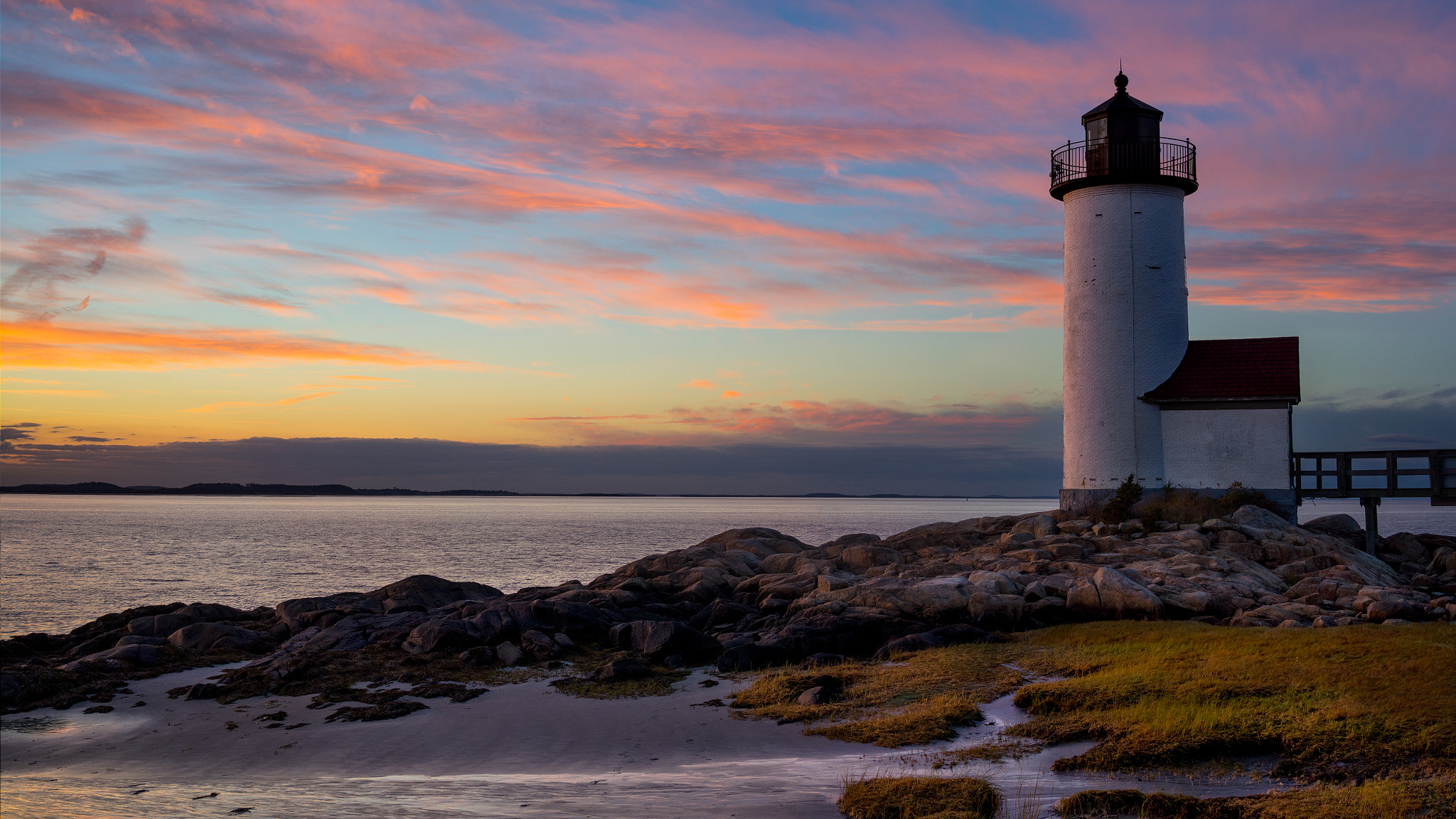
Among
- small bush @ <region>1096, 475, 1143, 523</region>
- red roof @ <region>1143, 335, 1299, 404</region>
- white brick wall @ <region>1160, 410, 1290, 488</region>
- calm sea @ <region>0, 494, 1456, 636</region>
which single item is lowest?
calm sea @ <region>0, 494, 1456, 636</region>

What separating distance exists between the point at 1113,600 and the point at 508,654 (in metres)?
10.8

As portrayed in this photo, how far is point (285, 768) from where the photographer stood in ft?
37.2

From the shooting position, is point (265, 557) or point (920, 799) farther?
point (265, 557)

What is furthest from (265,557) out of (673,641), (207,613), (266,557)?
(673,641)

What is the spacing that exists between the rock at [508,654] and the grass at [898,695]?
4.66 meters

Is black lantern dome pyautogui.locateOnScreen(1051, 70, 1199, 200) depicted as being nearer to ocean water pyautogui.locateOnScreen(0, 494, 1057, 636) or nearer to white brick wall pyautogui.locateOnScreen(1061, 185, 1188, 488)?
white brick wall pyautogui.locateOnScreen(1061, 185, 1188, 488)

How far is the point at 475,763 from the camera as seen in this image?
11273 mm

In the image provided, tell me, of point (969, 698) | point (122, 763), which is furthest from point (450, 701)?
point (969, 698)

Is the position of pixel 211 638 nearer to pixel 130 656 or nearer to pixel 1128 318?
pixel 130 656

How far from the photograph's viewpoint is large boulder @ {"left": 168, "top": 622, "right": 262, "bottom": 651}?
746 inches

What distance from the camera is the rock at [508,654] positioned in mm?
16844

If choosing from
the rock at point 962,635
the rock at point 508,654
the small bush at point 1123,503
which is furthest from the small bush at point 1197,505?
the rock at point 508,654

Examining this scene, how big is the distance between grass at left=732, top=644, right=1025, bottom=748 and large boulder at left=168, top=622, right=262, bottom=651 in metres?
11.0

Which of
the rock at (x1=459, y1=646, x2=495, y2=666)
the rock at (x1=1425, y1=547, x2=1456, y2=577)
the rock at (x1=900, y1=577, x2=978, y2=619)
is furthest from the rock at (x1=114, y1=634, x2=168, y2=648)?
the rock at (x1=1425, y1=547, x2=1456, y2=577)
